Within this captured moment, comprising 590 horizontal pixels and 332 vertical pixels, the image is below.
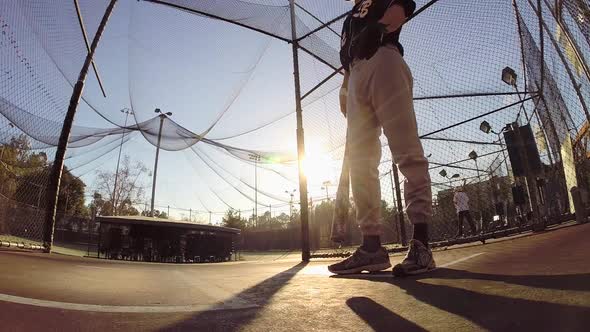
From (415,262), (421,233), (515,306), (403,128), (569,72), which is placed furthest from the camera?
(569,72)

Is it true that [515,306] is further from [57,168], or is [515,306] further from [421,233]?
[57,168]

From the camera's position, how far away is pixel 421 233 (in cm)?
189

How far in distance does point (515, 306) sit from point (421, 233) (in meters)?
1.14

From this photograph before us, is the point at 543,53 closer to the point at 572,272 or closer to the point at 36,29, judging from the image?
the point at 572,272

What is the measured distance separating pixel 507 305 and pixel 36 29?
7.46 m

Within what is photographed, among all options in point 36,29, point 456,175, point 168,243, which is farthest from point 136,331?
point 168,243

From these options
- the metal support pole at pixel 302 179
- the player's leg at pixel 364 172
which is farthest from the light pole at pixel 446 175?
the player's leg at pixel 364 172

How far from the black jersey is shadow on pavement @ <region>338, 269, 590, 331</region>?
1.53 metres

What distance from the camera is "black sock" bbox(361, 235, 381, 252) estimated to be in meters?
2.06

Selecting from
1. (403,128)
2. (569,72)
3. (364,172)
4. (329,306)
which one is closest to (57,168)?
(364,172)

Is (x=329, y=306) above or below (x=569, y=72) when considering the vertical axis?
below

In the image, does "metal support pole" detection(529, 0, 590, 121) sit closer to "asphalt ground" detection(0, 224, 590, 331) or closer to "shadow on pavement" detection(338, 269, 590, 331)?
"asphalt ground" detection(0, 224, 590, 331)

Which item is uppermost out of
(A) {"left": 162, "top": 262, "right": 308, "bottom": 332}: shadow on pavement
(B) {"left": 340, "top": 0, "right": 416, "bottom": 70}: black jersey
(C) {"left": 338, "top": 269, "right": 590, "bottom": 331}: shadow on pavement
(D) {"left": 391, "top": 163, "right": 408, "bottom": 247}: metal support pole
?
(B) {"left": 340, "top": 0, "right": 416, "bottom": 70}: black jersey

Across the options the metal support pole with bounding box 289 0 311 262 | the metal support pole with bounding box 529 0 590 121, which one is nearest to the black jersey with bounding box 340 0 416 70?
the metal support pole with bounding box 289 0 311 262
